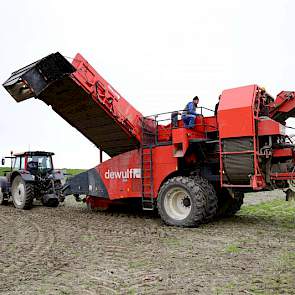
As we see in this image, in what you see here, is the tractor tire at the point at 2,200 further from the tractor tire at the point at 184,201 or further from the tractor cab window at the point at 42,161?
the tractor tire at the point at 184,201

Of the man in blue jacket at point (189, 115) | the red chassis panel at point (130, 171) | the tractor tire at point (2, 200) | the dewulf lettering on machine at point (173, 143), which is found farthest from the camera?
the tractor tire at point (2, 200)

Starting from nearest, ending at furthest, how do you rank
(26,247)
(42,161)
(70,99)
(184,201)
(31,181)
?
(26,247) → (184,201) → (70,99) → (31,181) → (42,161)

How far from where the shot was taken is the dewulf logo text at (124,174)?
8479mm

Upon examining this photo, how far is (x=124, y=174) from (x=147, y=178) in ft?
2.33

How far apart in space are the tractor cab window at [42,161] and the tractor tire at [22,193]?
0.82 meters

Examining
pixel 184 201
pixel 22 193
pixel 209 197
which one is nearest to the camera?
pixel 209 197

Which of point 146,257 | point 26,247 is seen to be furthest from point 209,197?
point 26,247

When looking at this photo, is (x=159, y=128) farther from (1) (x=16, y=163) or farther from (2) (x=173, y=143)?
(1) (x=16, y=163)

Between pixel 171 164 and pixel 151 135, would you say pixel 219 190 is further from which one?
pixel 151 135

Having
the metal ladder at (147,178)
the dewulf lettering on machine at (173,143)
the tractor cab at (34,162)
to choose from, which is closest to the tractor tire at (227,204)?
the dewulf lettering on machine at (173,143)

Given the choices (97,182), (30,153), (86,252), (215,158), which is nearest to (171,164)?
(215,158)

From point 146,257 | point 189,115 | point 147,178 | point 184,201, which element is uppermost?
point 189,115

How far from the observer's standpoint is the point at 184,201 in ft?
24.6

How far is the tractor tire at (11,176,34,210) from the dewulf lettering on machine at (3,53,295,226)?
226cm
